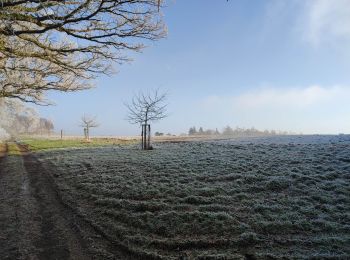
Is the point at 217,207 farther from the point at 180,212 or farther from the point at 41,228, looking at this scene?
the point at 41,228

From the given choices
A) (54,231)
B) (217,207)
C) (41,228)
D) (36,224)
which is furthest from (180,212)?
(36,224)

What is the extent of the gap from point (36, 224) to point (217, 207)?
4749mm

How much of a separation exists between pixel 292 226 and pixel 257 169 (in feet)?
19.6

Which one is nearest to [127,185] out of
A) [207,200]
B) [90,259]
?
[207,200]

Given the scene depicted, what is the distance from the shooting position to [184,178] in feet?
40.1

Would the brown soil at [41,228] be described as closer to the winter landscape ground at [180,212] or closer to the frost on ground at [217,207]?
the winter landscape ground at [180,212]

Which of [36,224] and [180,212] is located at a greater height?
[180,212]

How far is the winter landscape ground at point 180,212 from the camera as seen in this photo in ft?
22.9

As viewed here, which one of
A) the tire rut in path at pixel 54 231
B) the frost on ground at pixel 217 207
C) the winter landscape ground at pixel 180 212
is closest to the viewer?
the tire rut in path at pixel 54 231

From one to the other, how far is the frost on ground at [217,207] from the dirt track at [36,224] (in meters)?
0.53

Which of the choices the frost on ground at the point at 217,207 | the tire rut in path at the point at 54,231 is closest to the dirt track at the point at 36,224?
the tire rut in path at the point at 54,231

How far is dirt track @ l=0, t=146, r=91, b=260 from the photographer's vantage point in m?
6.83

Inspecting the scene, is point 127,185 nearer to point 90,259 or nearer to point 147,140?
point 90,259

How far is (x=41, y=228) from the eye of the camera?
819 centimetres
